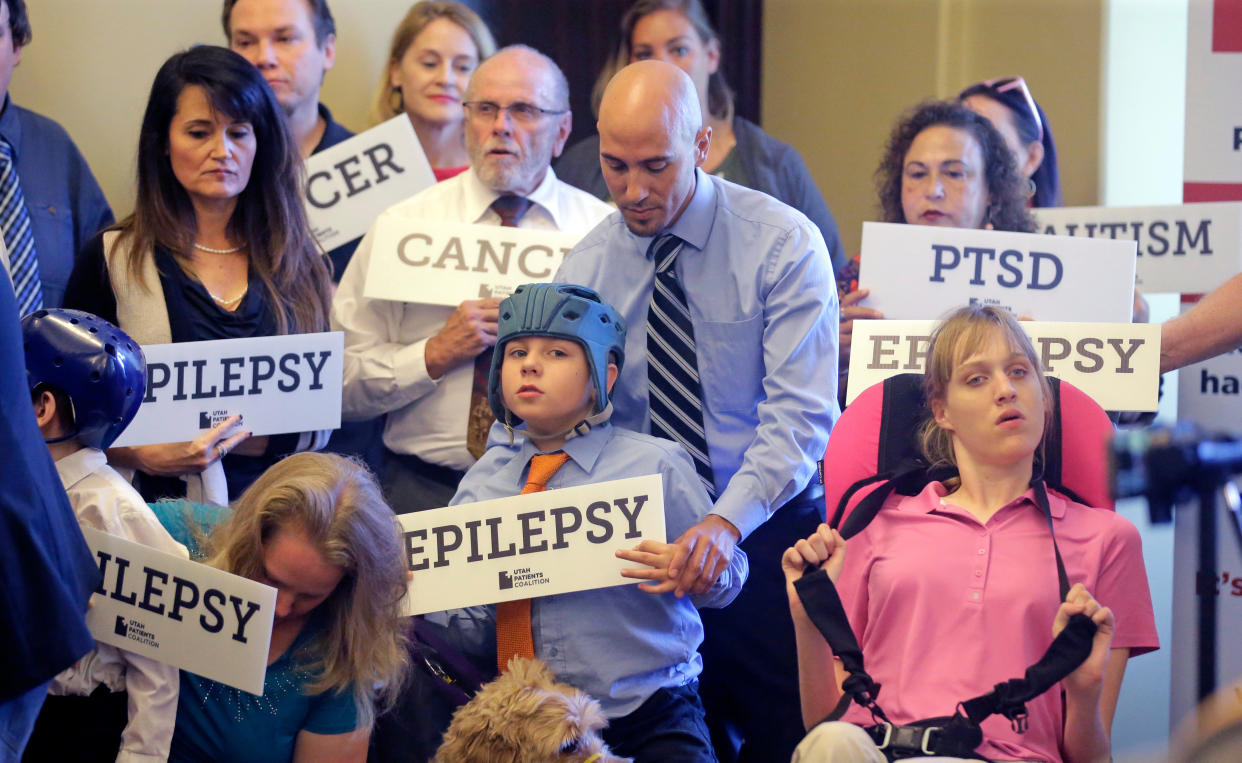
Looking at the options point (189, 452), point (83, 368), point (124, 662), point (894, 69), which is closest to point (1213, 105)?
point (894, 69)

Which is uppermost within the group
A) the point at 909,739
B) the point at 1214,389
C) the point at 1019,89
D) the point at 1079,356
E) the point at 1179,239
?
the point at 1019,89

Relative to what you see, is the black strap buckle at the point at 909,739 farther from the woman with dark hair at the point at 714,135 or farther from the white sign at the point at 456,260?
the woman with dark hair at the point at 714,135

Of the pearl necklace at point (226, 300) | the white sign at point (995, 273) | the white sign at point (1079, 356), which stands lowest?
the white sign at point (1079, 356)

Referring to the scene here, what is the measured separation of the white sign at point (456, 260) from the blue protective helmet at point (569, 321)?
75cm

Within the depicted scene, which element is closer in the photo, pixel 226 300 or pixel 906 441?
pixel 906 441

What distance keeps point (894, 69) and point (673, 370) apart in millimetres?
3826

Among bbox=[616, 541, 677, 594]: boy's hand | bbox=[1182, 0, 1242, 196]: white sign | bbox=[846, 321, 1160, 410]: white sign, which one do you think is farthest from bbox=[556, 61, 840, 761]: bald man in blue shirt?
bbox=[1182, 0, 1242, 196]: white sign

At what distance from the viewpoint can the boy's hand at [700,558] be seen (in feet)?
10.1

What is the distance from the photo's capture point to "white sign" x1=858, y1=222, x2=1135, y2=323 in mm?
3863

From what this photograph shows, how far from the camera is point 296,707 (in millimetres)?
2947

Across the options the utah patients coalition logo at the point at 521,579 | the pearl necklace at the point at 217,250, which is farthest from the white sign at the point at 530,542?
the pearl necklace at the point at 217,250

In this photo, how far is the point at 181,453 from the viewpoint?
11.8ft

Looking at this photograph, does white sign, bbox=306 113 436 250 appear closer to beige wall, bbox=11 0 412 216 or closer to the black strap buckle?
beige wall, bbox=11 0 412 216

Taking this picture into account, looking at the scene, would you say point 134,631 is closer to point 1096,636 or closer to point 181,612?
point 181,612
